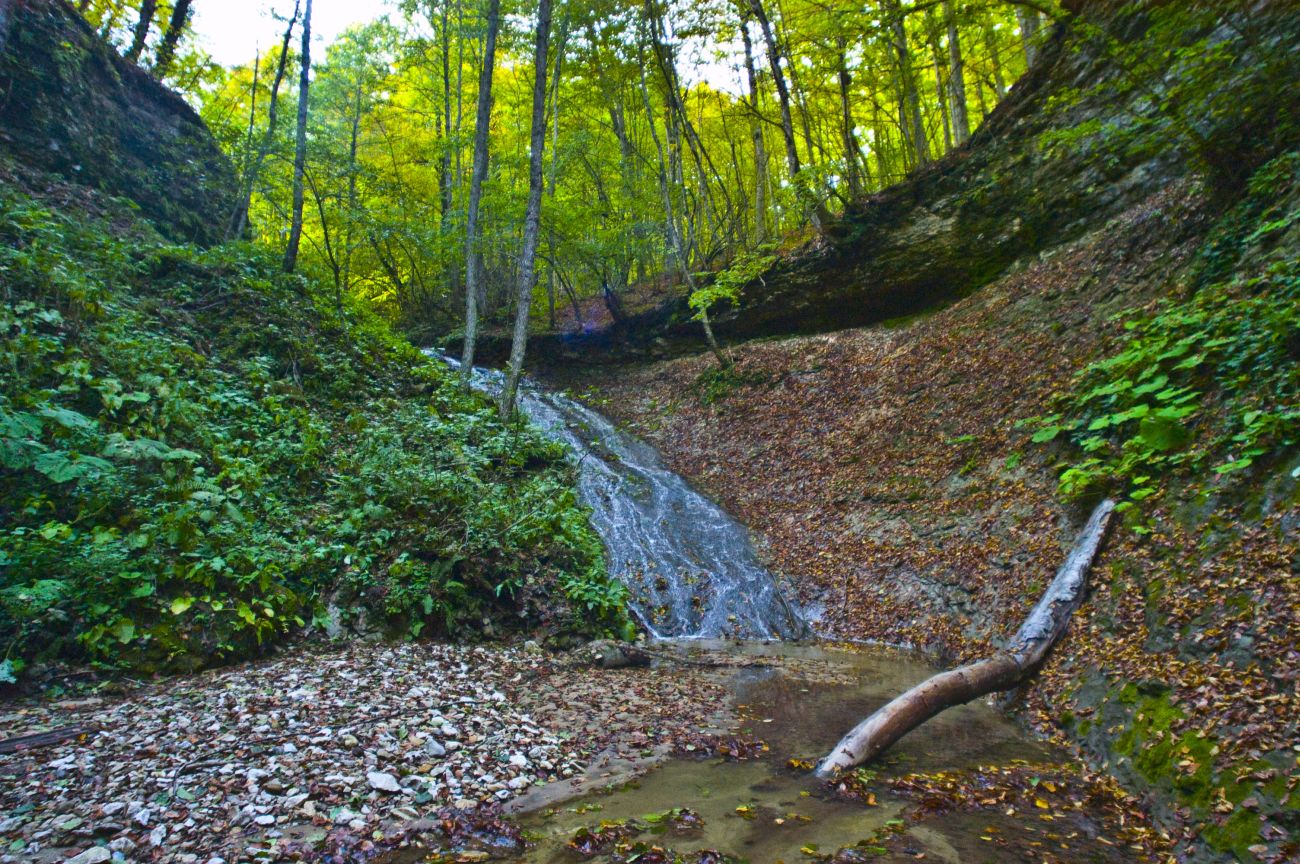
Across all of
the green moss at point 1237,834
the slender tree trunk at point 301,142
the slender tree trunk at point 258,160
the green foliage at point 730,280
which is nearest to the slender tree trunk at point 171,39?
the slender tree trunk at point 258,160

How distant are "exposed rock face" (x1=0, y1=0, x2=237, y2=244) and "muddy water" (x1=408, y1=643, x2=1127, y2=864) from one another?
14576 millimetres

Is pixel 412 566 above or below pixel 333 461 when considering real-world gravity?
below

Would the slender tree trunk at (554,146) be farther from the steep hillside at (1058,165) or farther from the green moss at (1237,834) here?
the green moss at (1237,834)

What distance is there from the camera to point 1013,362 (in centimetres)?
1002

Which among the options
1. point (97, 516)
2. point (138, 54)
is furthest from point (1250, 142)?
point (138, 54)

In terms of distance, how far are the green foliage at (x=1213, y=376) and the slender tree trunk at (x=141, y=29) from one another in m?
20.6

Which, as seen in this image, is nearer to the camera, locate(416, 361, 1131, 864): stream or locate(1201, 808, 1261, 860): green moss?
locate(1201, 808, 1261, 860): green moss

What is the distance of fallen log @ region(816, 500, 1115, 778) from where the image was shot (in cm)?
429

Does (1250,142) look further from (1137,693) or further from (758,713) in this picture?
(758,713)

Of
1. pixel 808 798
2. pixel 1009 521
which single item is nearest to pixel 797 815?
pixel 808 798

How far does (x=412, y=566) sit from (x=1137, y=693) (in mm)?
6654

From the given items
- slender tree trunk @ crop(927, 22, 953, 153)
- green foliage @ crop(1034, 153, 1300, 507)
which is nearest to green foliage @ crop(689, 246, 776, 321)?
slender tree trunk @ crop(927, 22, 953, 153)

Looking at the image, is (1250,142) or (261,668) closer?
(261,668)

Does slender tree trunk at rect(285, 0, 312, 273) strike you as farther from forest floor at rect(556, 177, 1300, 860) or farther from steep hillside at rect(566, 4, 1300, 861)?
steep hillside at rect(566, 4, 1300, 861)
